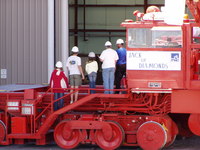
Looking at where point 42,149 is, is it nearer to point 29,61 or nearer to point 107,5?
point 29,61

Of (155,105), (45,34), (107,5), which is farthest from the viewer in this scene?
(107,5)

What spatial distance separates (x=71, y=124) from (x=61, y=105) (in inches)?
35.0

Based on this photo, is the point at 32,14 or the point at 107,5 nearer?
the point at 32,14

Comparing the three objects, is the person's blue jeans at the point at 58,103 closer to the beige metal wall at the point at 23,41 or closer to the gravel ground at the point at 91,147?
the gravel ground at the point at 91,147

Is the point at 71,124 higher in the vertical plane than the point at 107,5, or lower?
lower

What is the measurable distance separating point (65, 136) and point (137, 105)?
2.26 meters

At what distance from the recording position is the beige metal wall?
2034 cm

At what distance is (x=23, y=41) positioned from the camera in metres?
20.5

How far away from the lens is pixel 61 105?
15867 mm

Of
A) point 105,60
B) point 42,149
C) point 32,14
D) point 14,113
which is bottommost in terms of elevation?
point 42,149

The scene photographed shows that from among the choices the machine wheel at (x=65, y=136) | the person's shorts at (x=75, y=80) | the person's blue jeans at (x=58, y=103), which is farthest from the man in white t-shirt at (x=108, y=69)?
the machine wheel at (x=65, y=136)

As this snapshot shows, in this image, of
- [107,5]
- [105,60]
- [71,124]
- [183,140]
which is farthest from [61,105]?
[107,5]

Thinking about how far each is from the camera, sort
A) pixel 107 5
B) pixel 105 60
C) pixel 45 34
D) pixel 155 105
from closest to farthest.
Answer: pixel 155 105 < pixel 105 60 < pixel 45 34 < pixel 107 5

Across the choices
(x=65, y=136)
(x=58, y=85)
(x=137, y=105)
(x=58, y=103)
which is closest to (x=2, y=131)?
(x=58, y=103)
